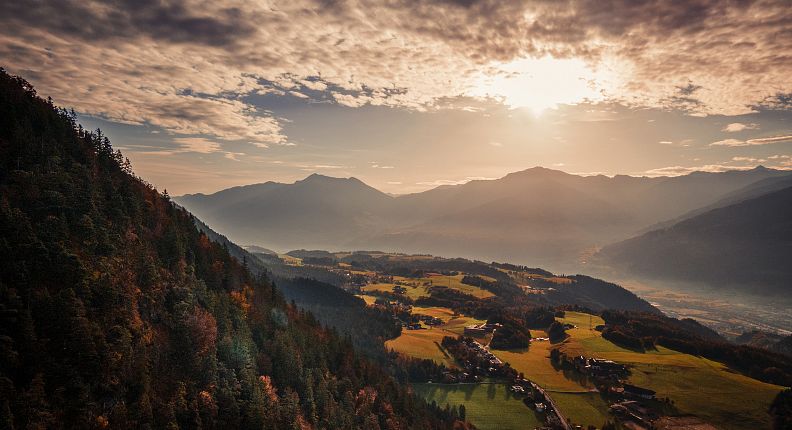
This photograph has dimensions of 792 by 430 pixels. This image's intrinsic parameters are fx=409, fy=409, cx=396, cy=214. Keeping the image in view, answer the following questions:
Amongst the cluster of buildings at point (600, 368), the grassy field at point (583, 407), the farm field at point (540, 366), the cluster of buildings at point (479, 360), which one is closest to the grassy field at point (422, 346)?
the cluster of buildings at point (479, 360)

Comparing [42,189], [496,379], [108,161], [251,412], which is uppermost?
[108,161]

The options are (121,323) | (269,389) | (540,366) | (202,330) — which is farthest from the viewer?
(540,366)

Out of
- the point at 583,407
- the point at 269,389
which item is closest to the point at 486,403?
the point at 583,407

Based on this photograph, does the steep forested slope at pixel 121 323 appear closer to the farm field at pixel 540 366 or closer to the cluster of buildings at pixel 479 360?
the cluster of buildings at pixel 479 360

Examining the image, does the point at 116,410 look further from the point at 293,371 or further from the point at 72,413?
the point at 293,371

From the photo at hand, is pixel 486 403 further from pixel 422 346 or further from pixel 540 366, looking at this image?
pixel 422 346

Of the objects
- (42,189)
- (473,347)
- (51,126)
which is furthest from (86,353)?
(473,347)

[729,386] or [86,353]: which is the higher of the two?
[86,353]
